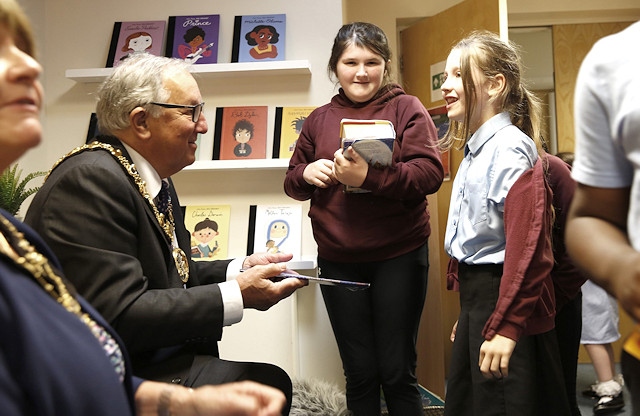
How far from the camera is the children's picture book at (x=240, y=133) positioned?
294 cm

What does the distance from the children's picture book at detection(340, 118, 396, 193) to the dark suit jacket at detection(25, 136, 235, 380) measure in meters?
0.70

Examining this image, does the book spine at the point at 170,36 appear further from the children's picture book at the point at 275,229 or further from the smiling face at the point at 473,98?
the smiling face at the point at 473,98

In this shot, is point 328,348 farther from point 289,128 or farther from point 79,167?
point 79,167

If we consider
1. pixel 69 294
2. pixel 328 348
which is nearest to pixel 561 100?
pixel 328 348

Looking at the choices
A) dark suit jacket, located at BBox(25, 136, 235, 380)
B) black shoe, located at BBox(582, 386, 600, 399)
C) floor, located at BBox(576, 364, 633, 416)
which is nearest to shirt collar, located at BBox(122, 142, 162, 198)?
dark suit jacket, located at BBox(25, 136, 235, 380)

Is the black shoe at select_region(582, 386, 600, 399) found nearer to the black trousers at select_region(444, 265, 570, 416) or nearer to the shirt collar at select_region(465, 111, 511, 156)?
the black trousers at select_region(444, 265, 570, 416)

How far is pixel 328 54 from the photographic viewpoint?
2.94 metres

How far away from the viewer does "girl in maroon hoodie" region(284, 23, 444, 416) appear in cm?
204

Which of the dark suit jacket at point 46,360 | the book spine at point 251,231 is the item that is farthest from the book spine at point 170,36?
the dark suit jacket at point 46,360

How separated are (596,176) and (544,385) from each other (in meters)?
0.85

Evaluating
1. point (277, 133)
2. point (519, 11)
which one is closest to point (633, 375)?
point (277, 133)

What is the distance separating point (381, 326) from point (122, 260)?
1011mm

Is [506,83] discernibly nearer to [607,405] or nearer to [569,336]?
[569,336]

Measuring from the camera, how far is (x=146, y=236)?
143 cm
